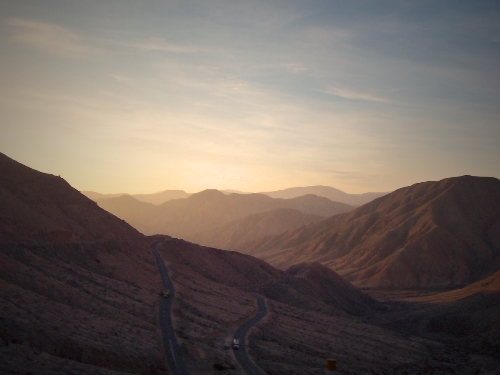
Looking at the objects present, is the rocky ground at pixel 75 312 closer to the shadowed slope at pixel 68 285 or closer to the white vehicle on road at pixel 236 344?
the shadowed slope at pixel 68 285

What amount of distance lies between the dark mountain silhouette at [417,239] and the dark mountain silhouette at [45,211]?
52.5 m

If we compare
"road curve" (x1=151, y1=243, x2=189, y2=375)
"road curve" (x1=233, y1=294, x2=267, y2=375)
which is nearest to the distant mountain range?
"road curve" (x1=151, y1=243, x2=189, y2=375)

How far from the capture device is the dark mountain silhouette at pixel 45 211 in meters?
35.4

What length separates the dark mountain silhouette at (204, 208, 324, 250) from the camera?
16000cm

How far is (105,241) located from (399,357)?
29.2 m

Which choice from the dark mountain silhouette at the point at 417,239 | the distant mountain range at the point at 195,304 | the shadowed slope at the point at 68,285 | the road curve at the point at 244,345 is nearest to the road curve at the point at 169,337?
the distant mountain range at the point at 195,304

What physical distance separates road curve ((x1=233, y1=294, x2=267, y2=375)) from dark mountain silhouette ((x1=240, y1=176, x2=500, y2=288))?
44308 mm

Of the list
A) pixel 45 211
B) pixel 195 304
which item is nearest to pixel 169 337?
pixel 195 304

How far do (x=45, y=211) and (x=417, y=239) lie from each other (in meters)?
70.5

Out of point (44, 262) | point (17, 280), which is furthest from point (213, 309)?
point (17, 280)

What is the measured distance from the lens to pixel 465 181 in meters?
101

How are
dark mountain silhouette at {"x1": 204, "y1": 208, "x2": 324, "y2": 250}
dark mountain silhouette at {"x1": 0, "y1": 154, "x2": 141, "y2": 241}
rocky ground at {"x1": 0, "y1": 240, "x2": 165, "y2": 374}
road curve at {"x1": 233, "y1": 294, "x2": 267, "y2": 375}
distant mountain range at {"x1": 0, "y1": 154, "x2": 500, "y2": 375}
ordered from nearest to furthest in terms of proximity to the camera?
rocky ground at {"x1": 0, "y1": 240, "x2": 165, "y2": 374}, distant mountain range at {"x1": 0, "y1": 154, "x2": 500, "y2": 375}, road curve at {"x1": 233, "y1": 294, "x2": 267, "y2": 375}, dark mountain silhouette at {"x1": 0, "y1": 154, "x2": 141, "y2": 241}, dark mountain silhouette at {"x1": 204, "y1": 208, "x2": 324, "y2": 250}

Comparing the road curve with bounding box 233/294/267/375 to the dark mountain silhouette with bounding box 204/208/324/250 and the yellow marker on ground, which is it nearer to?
the yellow marker on ground

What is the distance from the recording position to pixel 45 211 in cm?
4022
